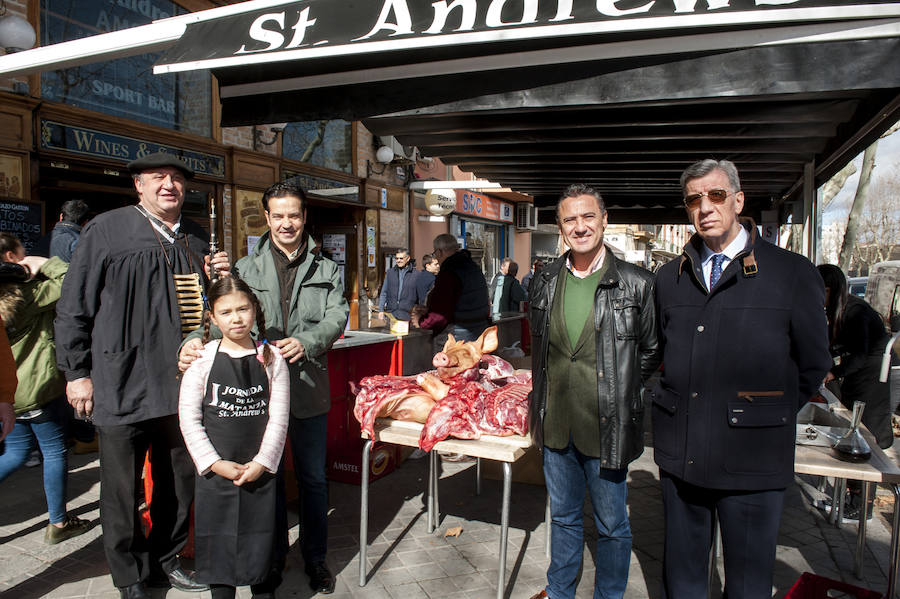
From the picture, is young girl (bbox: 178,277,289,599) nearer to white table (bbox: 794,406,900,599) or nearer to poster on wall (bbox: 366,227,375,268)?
white table (bbox: 794,406,900,599)

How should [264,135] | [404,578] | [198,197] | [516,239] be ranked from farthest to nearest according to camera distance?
[516,239], [264,135], [198,197], [404,578]

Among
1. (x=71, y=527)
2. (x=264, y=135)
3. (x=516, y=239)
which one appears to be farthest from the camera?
(x=516, y=239)

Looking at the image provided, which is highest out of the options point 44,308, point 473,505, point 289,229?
point 289,229

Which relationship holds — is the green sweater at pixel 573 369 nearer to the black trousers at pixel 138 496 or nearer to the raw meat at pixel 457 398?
the raw meat at pixel 457 398

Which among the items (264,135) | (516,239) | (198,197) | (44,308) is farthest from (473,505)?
(516,239)

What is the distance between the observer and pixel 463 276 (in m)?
5.32

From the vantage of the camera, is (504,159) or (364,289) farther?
(364,289)

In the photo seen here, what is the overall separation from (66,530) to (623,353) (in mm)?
3527

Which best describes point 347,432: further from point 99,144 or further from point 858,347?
point 99,144

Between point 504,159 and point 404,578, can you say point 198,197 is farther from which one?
point 404,578

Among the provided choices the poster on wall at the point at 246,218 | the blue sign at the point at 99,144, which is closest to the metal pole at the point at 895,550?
the blue sign at the point at 99,144

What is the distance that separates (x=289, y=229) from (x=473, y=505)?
2.46 meters

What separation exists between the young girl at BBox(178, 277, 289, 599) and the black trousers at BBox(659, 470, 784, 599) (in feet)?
5.63

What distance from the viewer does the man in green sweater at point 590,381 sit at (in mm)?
2576
